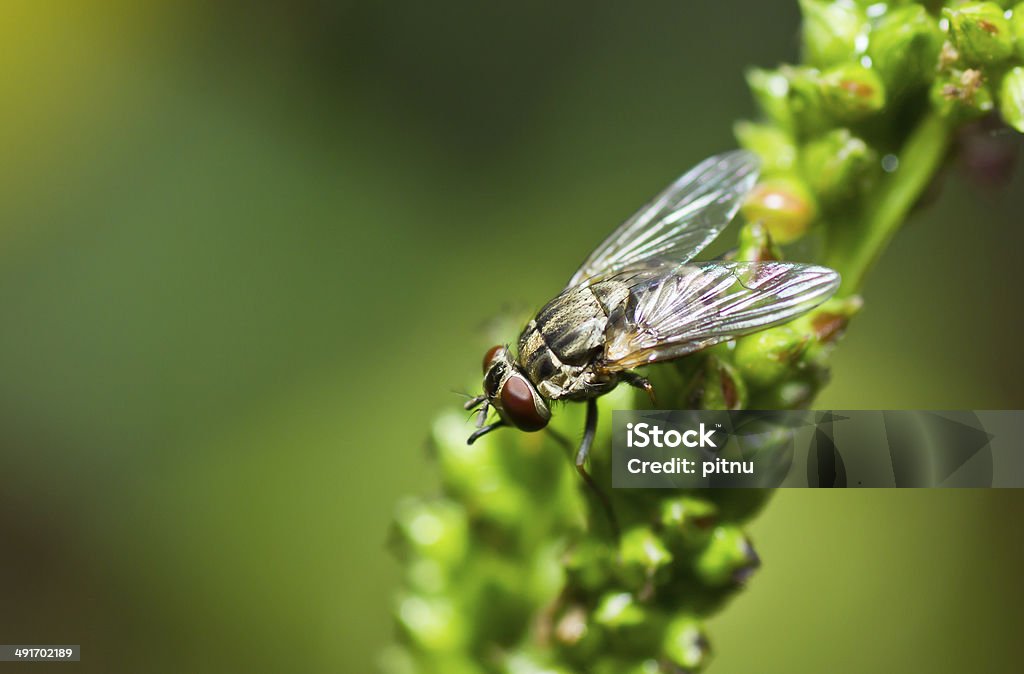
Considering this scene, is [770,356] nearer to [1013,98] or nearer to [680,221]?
[1013,98]

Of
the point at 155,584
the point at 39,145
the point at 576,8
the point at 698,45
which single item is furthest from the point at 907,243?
the point at 39,145

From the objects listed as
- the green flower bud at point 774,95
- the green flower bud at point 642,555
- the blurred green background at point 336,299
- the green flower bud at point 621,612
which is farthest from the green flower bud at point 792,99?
the blurred green background at point 336,299

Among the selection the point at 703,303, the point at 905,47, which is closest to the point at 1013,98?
the point at 905,47

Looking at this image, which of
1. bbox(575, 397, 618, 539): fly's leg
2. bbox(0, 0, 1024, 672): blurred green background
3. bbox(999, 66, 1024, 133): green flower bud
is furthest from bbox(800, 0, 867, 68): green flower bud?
bbox(0, 0, 1024, 672): blurred green background

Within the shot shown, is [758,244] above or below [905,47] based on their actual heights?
below

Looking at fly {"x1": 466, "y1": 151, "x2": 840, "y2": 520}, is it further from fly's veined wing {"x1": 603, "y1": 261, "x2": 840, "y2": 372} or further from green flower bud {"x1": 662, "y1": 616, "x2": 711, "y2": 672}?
green flower bud {"x1": 662, "y1": 616, "x2": 711, "y2": 672}

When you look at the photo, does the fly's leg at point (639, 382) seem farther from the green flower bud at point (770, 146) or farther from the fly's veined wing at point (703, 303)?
the green flower bud at point (770, 146)
